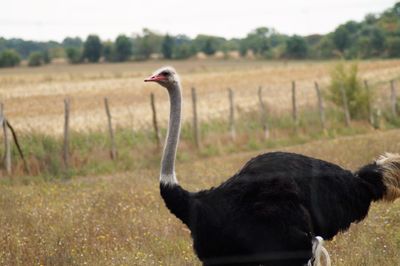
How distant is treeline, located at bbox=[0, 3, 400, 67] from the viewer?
30.2 ft

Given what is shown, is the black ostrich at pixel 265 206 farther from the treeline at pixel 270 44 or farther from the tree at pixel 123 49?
the tree at pixel 123 49

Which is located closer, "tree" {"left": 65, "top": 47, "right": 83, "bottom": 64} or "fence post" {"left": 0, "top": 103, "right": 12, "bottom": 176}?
"fence post" {"left": 0, "top": 103, "right": 12, "bottom": 176}

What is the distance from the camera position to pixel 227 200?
475 cm

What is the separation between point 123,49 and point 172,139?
1237cm

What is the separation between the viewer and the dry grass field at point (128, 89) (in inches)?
632

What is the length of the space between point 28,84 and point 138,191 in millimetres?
8136

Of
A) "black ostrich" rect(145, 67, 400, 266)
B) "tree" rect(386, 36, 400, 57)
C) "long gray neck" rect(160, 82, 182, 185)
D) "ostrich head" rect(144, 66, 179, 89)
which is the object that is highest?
"ostrich head" rect(144, 66, 179, 89)

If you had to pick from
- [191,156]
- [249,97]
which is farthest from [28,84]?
[249,97]

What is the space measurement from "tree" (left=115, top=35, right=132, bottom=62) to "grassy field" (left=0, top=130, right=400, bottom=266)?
557 centimetres

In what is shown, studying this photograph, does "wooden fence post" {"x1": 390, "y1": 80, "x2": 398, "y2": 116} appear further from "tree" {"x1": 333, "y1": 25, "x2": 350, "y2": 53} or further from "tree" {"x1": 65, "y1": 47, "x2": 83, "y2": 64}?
"tree" {"x1": 65, "y1": 47, "x2": 83, "y2": 64}

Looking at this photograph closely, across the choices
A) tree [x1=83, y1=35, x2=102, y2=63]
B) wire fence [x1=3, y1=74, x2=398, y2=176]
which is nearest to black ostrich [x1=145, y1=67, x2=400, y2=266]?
wire fence [x1=3, y1=74, x2=398, y2=176]

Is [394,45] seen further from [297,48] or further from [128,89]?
[128,89]

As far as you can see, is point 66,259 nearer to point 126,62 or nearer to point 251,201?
point 251,201

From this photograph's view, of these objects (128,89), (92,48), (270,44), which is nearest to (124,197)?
(270,44)
